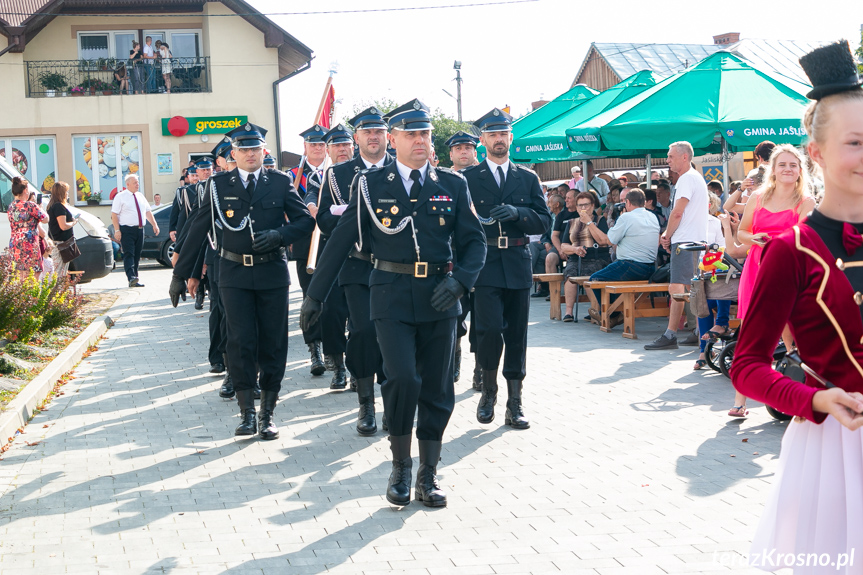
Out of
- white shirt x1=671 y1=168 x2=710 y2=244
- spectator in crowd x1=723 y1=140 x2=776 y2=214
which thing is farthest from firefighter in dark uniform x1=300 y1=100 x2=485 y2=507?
white shirt x1=671 y1=168 x2=710 y2=244

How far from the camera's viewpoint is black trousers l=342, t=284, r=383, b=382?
7.32 metres

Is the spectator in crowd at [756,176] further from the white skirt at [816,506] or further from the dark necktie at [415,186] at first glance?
the white skirt at [816,506]

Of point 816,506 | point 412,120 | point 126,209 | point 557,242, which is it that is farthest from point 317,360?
point 126,209

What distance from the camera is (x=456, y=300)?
5.44 metres

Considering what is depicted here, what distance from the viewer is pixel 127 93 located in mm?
32719

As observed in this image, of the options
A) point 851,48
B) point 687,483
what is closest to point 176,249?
point 687,483

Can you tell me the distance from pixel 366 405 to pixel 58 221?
34.9ft

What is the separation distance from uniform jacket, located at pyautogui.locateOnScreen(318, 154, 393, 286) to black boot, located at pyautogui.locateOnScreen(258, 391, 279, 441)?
38.5 inches

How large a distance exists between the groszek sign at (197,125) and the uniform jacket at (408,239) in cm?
2780

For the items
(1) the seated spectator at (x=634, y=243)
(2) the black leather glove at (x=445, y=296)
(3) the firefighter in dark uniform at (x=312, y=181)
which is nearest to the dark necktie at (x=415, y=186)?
(2) the black leather glove at (x=445, y=296)

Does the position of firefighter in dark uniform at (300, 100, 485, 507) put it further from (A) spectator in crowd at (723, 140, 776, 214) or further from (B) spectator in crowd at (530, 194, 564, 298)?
(B) spectator in crowd at (530, 194, 564, 298)

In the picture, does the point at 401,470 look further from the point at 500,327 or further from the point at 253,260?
the point at 253,260

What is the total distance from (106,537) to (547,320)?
9359 mm

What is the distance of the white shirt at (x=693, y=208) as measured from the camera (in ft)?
33.9
